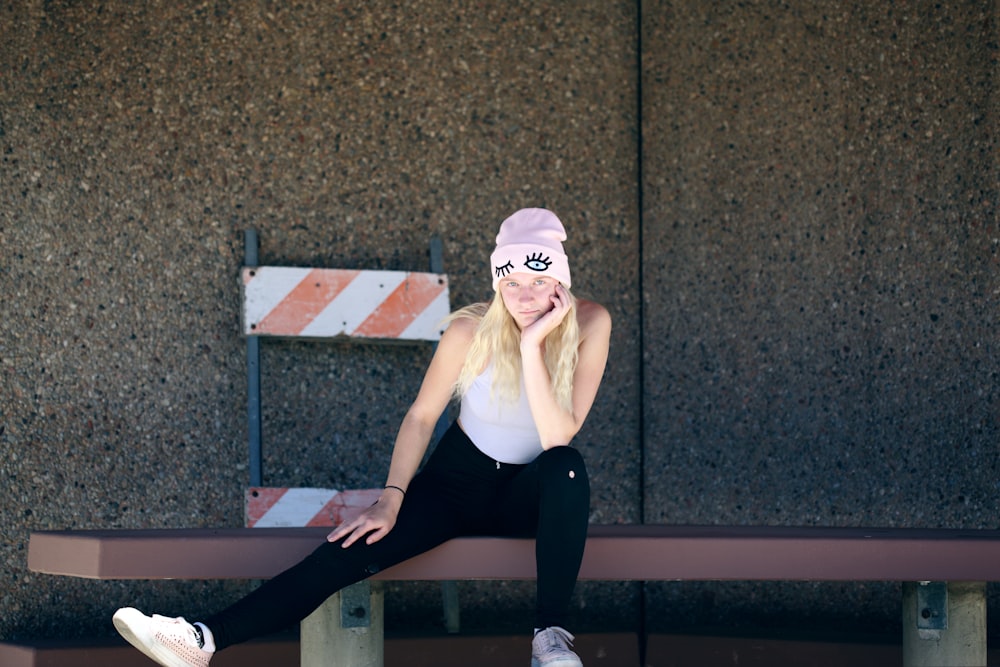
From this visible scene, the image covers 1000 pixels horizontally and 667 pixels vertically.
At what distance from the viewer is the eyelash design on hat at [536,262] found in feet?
10.3

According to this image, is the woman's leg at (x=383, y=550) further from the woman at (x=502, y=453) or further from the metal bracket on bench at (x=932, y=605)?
the metal bracket on bench at (x=932, y=605)

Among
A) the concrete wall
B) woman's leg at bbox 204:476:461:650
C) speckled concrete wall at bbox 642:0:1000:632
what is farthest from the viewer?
speckled concrete wall at bbox 642:0:1000:632

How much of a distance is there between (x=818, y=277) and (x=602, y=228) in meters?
0.82

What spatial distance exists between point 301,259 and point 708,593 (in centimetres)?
191

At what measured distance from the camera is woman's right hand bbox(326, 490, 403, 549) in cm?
290

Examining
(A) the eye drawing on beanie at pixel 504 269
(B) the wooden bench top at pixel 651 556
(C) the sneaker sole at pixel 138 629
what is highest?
(A) the eye drawing on beanie at pixel 504 269

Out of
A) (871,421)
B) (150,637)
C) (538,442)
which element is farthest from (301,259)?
(871,421)

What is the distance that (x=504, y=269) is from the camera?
3184 mm

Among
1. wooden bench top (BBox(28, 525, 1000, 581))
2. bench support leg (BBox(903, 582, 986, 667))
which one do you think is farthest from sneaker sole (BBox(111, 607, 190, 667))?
bench support leg (BBox(903, 582, 986, 667))

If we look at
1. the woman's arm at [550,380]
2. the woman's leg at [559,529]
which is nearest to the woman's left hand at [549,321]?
the woman's arm at [550,380]

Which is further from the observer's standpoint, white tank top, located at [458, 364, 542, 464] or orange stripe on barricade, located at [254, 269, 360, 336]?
orange stripe on barricade, located at [254, 269, 360, 336]

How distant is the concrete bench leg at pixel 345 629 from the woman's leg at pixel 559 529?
1.54ft

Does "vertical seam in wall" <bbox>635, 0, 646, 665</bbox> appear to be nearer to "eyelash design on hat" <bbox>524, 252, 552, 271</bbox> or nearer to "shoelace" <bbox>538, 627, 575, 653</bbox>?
"eyelash design on hat" <bbox>524, 252, 552, 271</bbox>

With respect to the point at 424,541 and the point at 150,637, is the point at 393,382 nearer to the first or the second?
the point at 424,541
